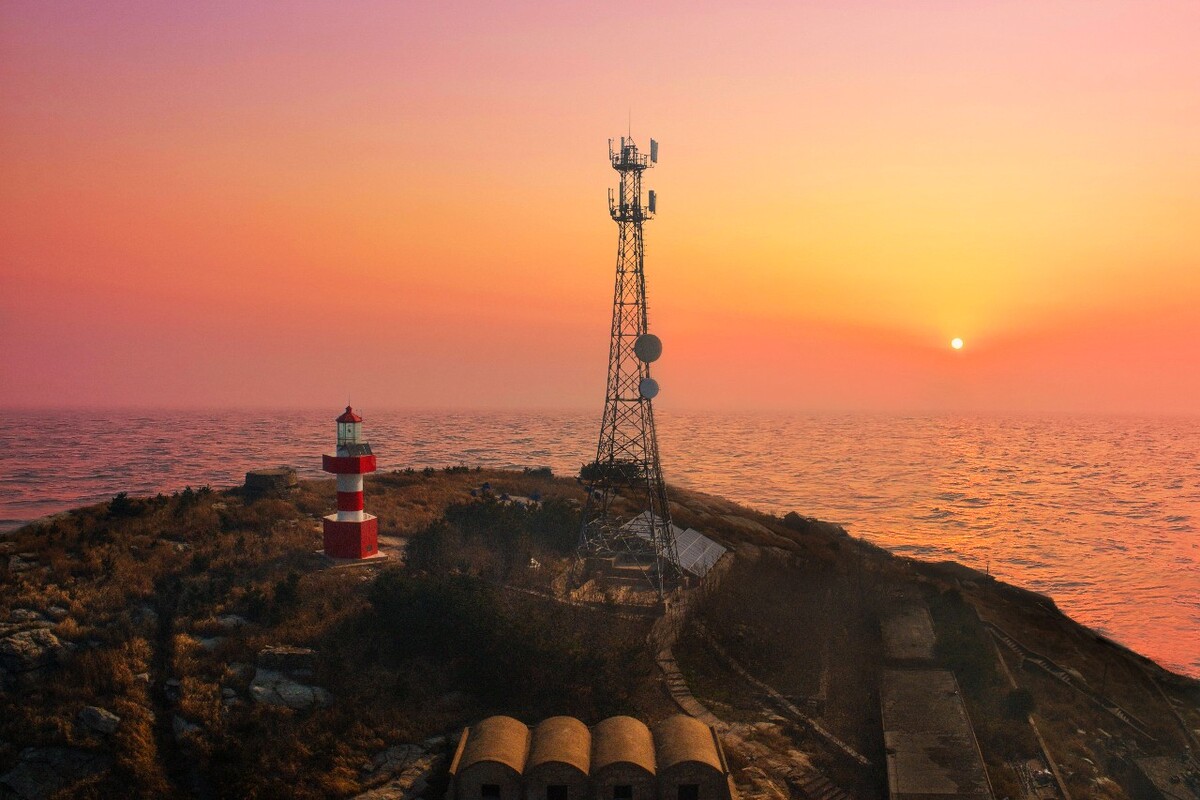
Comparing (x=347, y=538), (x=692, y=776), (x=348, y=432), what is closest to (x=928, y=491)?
(x=347, y=538)

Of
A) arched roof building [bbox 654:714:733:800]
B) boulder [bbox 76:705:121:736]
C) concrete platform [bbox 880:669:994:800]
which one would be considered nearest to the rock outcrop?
boulder [bbox 76:705:121:736]

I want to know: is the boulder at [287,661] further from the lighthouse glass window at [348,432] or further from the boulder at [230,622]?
the lighthouse glass window at [348,432]

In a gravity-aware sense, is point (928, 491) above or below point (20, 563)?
below

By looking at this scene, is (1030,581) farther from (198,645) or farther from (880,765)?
(198,645)

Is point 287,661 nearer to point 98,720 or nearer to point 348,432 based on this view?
point 98,720

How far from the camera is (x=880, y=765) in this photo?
25000 mm

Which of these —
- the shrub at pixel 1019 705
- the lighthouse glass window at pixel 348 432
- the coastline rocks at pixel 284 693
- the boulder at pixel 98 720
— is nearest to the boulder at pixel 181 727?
the boulder at pixel 98 720

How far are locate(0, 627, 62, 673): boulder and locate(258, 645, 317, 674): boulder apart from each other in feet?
22.3

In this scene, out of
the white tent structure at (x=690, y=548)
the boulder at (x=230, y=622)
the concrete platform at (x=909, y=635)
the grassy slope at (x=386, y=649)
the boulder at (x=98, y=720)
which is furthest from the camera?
the white tent structure at (x=690, y=548)

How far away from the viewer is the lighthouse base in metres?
34.4

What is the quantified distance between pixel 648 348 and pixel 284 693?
20978 millimetres

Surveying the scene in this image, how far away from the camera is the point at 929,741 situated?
2645 centimetres

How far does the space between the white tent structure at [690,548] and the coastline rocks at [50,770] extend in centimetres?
2226

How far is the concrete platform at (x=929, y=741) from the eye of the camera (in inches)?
912
